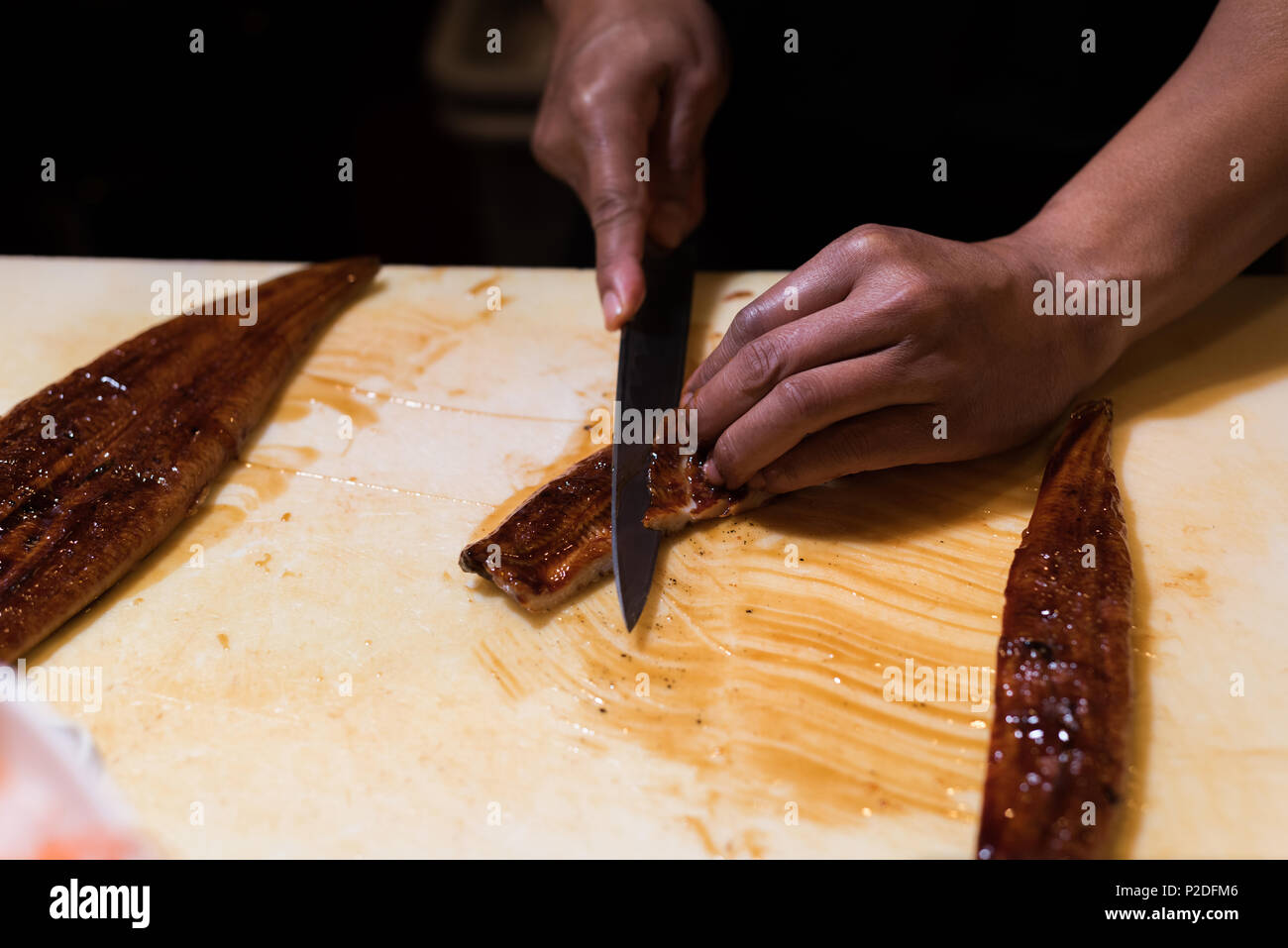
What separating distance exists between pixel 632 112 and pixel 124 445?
132cm

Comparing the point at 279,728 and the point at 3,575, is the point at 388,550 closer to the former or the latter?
the point at 279,728

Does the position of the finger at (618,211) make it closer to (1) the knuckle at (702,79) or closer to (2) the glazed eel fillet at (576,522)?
(1) the knuckle at (702,79)

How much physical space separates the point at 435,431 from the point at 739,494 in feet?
2.19

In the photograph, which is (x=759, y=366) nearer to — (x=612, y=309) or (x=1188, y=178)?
(x=612, y=309)

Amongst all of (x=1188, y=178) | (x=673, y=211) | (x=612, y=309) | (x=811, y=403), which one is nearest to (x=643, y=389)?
(x=612, y=309)

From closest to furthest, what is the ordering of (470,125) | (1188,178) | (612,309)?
1. (1188,178)
2. (612,309)
3. (470,125)

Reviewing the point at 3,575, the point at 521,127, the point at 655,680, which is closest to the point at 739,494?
the point at 655,680

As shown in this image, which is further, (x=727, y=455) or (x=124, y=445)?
(x=124, y=445)

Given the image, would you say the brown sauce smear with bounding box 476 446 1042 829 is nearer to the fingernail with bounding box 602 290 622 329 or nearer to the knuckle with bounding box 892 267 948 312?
the knuckle with bounding box 892 267 948 312

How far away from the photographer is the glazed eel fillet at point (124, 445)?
164 cm

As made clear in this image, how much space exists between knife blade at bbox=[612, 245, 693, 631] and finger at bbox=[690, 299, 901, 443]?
18cm

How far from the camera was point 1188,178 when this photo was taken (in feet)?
6.16

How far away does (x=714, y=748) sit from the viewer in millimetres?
1431

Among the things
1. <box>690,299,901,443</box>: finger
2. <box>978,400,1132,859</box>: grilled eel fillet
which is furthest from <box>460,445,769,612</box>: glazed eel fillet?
<box>978,400,1132,859</box>: grilled eel fillet
